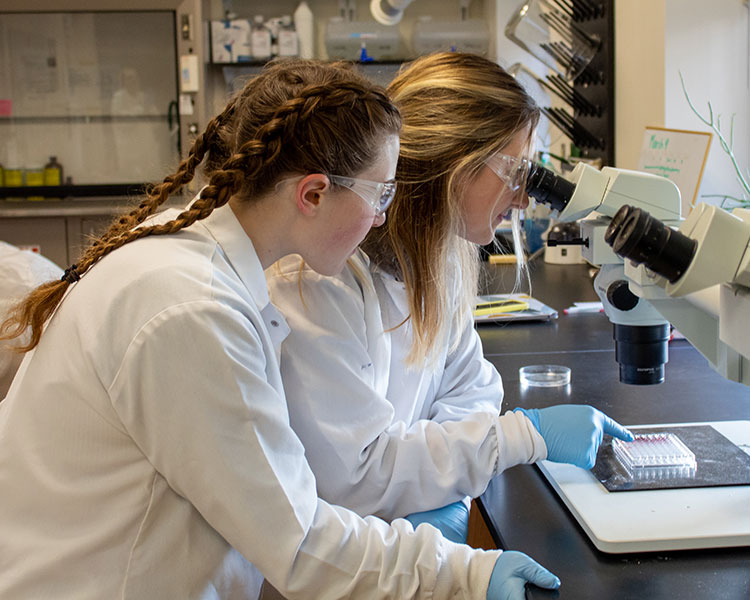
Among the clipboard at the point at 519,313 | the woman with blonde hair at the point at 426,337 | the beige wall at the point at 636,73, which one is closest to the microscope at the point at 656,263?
the woman with blonde hair at the point at 426,337

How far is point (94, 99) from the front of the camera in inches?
194

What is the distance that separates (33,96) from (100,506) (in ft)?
15.2

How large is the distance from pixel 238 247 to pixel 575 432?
552 mm

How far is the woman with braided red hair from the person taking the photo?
87cm

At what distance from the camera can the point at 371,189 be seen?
1114 millimetres

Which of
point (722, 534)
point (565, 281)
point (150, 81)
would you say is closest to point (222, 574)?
point (722, 534)

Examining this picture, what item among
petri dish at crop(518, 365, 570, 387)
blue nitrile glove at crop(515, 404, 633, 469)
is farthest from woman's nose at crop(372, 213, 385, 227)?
petri dish at crop(518, 365, 570, 387)

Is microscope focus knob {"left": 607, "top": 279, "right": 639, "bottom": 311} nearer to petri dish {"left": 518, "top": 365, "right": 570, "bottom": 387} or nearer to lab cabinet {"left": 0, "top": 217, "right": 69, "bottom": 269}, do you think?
petri dish {"left": 518, "top": 365, "right": 570, "bottom": 387}

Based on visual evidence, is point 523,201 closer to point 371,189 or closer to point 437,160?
point 437,160

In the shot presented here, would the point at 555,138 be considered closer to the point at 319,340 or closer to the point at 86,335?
the point at 319,340

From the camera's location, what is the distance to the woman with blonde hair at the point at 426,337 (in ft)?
3.92

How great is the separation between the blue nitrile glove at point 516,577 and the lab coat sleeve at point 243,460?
1.0 inches

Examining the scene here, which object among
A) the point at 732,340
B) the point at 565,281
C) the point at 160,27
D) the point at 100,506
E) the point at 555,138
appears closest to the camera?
the point at 732,340

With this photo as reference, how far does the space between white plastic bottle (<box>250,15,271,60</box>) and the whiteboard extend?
118 inches
